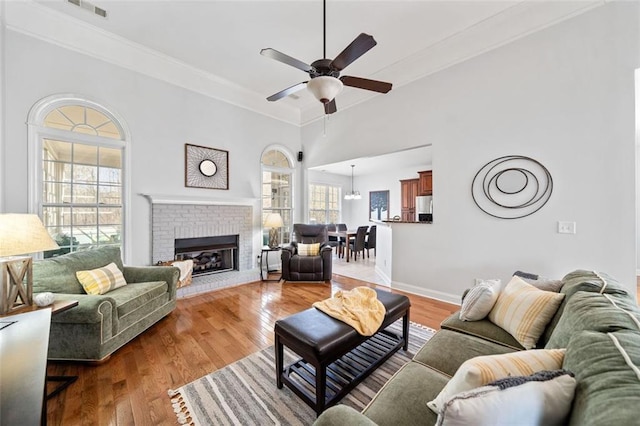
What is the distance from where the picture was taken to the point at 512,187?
2.94 meters

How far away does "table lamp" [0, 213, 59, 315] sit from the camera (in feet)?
5.30

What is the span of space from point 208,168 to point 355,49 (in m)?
3.27

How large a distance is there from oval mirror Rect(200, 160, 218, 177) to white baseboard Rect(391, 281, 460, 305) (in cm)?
365

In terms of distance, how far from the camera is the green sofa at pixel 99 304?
1.98 meters

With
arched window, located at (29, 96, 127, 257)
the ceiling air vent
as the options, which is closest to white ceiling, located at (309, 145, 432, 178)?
arched window, located at (29, 96, 127, 257)

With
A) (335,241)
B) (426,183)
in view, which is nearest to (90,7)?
(335,241)

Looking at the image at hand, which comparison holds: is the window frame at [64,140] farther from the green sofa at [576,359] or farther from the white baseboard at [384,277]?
the white baseboard at [384,277]

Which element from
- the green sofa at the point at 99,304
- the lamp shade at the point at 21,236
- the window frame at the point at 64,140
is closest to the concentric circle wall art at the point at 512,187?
the green sofa at the point at 99,304

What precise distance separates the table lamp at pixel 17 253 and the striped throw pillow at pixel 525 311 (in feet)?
10.7

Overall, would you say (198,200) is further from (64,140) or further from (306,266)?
(306,266)

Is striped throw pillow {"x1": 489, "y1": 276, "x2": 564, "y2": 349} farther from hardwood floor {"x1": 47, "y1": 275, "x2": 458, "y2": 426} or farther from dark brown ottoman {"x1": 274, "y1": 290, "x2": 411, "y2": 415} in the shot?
hardwood floor {"x1": 47, "y1": 275, "x2": 458, "y2": 426}

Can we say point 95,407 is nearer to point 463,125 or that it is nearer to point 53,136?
point 53,136

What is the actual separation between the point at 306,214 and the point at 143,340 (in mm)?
3848

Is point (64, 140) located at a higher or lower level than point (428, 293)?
higher
